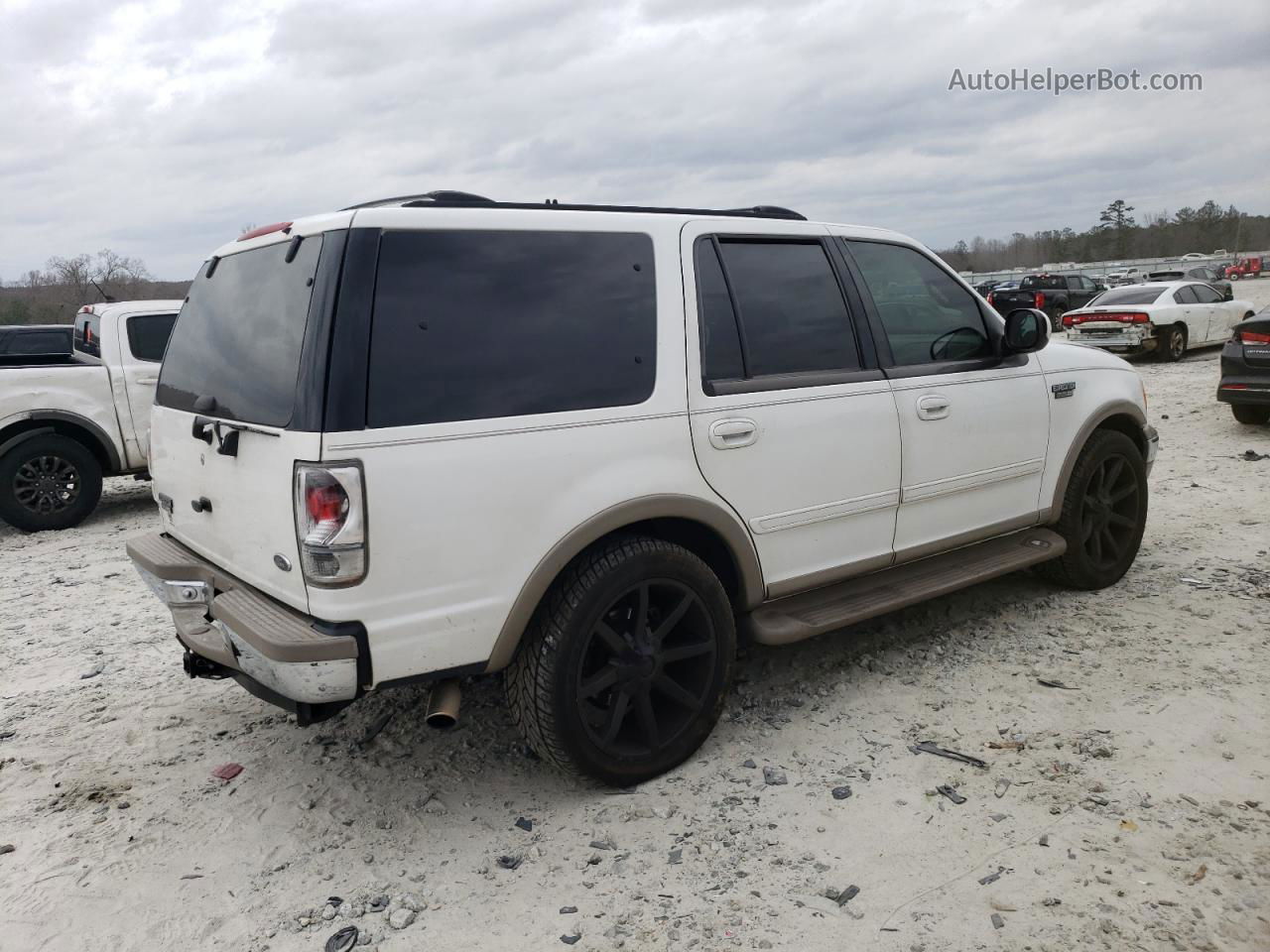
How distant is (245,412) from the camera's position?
299 cm

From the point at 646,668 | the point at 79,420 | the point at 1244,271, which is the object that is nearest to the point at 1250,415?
the point at 646,668

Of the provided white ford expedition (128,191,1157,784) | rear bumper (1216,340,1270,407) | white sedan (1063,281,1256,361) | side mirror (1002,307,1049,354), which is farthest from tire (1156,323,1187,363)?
white ford expedition (128,191,1157,784)

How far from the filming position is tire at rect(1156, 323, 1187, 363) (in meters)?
16.5

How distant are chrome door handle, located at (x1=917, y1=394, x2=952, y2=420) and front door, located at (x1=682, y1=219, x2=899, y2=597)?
0.19 m

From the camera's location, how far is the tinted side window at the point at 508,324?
2768 millimetres

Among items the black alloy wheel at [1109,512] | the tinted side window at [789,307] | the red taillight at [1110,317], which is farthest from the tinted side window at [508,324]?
the red taillight at [1110,317]

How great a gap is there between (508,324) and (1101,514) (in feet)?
12.1

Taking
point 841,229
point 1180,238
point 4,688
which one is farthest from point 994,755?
point 1180,238

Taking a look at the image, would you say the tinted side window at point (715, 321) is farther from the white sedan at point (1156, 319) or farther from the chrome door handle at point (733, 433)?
the white sedan at point (1156, 319)

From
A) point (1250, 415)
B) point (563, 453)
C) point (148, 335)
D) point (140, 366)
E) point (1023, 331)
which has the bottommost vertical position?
point (1250, 415)

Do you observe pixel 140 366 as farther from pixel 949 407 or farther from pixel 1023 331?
pixel 1023 331

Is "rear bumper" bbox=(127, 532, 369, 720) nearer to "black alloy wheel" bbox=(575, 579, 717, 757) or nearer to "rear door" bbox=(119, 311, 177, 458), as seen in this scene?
"black alloy wheel" bbox=(575, 579, 717, 757)

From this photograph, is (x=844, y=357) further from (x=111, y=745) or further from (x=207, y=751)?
(x=111, y=745)

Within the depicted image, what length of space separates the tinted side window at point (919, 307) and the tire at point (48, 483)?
7091 millimetres
